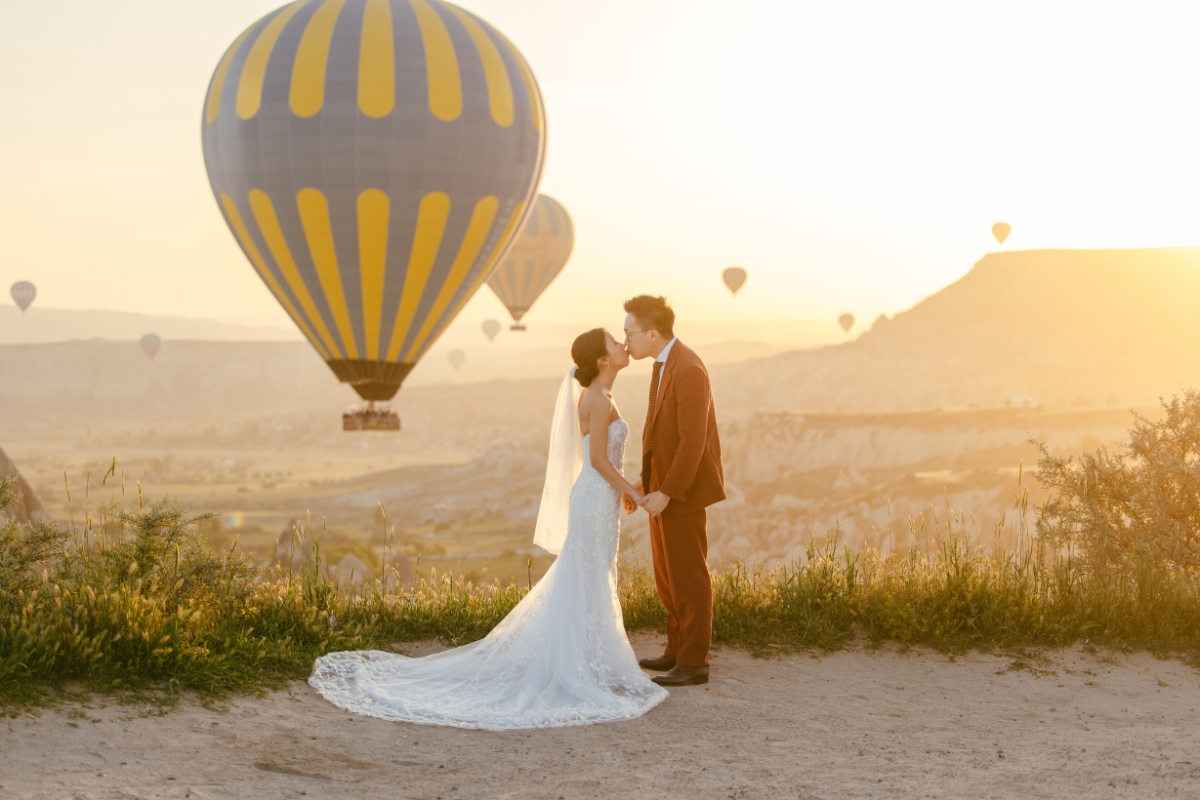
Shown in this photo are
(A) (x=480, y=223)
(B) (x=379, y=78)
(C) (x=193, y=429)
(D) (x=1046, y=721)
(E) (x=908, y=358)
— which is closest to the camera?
(D) (x=1046, y=721)

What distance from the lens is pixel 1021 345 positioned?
5620 inches

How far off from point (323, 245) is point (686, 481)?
17.0 m

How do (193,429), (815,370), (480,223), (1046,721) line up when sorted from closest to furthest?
(1046,721)
(480,223)
(815,370)
(193,429)

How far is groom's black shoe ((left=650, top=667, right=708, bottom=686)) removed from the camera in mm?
6195

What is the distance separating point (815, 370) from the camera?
15362cm

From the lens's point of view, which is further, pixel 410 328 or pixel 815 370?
pixel 815 370

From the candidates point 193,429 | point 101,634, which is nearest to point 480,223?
point 101,634

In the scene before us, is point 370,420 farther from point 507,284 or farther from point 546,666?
point 507,284

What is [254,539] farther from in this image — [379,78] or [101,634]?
[101,634]

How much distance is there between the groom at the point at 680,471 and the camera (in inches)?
245

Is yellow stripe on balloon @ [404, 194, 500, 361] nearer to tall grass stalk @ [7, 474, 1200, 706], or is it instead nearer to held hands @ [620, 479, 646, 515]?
tall grass stalk @ [7, 474, 1200, 706]

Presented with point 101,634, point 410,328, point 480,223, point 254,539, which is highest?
point 480,223

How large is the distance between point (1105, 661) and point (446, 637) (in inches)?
171

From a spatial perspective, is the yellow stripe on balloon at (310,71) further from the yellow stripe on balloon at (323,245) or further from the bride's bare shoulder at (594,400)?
the bride's bare shoulder at (594,400)
